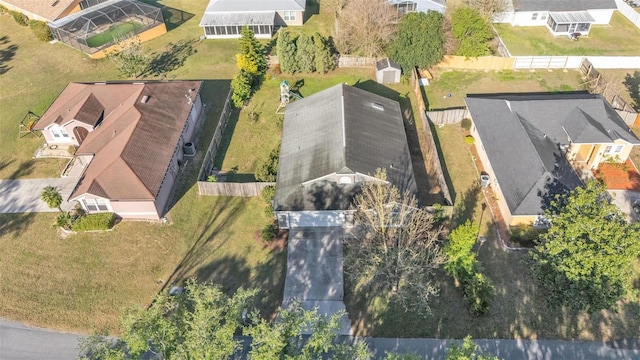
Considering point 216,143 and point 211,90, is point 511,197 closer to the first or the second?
point 216,143

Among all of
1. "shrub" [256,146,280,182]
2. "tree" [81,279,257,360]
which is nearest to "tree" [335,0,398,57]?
"shrub" [256,146,280,182]

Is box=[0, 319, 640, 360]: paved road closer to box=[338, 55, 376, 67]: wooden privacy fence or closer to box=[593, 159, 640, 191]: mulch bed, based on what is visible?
box=[593, 159, 640, 191]: mulch bed

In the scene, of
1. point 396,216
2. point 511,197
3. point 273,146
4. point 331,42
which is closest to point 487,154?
point 511,197

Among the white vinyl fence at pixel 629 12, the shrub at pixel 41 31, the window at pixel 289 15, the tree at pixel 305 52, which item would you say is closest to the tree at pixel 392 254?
the tree at pixel 305 52

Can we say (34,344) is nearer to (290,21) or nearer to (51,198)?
(51,198)

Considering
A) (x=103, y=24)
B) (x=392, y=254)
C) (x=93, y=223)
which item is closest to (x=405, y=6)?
(x=103, y=24)

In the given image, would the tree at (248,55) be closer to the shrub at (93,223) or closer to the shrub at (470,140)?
the shrub at (93,223)
